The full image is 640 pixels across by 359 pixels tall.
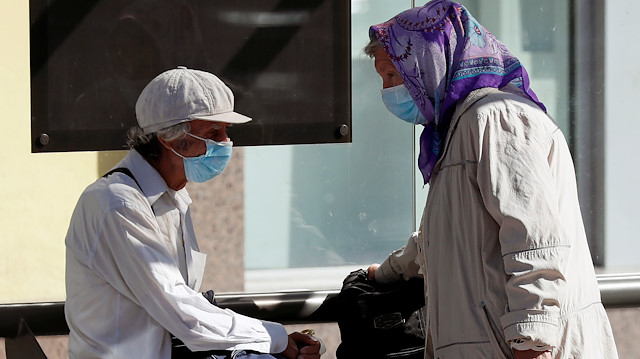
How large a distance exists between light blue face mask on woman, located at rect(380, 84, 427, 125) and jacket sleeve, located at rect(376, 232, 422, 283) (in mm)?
568

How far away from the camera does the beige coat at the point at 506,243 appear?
2695 mm

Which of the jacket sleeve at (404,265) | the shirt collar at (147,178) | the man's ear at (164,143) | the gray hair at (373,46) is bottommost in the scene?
the jacket sleeve at (404,265)

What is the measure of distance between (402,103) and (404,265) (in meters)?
0.77

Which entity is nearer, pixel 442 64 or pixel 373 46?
pixel 442 64

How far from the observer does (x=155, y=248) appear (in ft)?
9.91

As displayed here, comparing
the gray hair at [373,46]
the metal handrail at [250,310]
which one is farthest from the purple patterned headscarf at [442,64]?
the metal handrail at [250,310]

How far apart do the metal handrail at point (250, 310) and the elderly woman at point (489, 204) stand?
4.89ft

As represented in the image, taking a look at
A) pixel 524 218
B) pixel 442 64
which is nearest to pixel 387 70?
pixel 442 64

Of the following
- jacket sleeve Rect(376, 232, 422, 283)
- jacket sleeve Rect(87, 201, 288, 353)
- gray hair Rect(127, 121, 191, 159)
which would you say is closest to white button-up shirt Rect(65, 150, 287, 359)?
jacket sleeve Rect(87, 201, 288, 353)

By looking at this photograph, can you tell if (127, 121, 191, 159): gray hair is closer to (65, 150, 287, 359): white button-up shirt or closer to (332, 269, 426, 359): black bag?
(65, 150, 287, 359): white button-up shirt

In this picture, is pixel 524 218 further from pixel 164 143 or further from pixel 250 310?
pixel 250 310

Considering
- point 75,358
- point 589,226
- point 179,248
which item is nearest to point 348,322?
point 179,248

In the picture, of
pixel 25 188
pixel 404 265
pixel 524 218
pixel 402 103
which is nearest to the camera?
pixel 524 218

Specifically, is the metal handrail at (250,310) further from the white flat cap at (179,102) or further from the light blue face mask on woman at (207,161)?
the white flat cap at (179,102)
